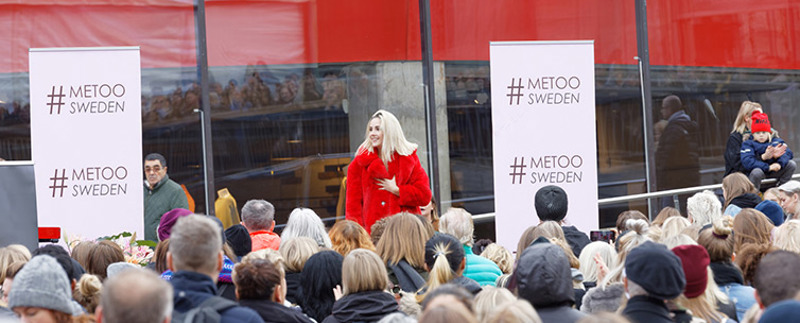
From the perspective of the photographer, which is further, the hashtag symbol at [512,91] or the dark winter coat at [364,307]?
the hashtag symbol at [512,91]

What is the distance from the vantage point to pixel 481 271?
20.3 ft

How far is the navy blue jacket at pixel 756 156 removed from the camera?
11.6 metres

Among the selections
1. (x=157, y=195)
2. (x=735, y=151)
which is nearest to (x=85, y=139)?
(x=157, y=195)

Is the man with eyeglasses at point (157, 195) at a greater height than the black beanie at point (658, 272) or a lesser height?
greater

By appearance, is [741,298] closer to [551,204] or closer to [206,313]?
[551,204]

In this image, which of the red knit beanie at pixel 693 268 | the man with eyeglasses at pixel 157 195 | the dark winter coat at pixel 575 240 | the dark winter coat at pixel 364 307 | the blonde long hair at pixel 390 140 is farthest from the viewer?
the man with eyeglasses at pixel 157 195

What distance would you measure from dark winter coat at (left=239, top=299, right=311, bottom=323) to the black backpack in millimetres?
747

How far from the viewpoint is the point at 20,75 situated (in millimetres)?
10031

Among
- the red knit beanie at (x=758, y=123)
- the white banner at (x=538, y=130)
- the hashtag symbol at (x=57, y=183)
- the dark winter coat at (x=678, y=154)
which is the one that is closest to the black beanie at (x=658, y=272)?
the white banner at (x=538, y=130)

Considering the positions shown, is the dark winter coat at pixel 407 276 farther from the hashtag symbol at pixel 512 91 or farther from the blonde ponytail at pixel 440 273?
the hashtag symbol at pixel 512 91

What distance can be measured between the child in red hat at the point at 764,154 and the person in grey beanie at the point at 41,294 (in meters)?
9.18

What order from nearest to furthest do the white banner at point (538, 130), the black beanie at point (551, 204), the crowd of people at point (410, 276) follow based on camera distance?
1. the crowd of people at point (410, 276)
2. the black beanie at point (551, 204)
3. the white banner at point (538, 130)

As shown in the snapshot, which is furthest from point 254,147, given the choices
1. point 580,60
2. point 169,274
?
point 169,274

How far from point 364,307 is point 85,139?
395 cm
